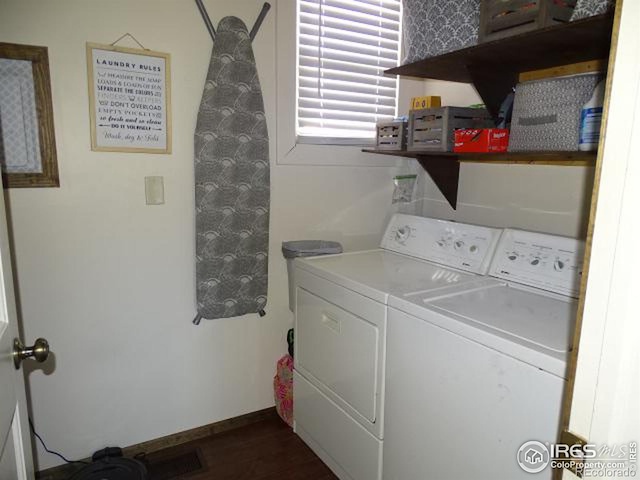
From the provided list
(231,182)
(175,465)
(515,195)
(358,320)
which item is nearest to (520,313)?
(358,320)

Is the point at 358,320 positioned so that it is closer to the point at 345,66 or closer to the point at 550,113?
the point at 550,113

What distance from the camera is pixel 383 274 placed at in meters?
1.83

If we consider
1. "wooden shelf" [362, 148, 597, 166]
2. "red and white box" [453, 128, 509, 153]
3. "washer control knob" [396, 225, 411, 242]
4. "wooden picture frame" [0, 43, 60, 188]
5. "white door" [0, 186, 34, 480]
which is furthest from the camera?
"washer control knob" [396, 225, 411, 242]

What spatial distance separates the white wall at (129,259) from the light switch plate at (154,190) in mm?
28

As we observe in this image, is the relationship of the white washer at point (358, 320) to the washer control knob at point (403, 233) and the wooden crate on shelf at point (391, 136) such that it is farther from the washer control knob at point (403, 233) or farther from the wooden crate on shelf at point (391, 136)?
the wooden crate on shelf at point (391, 136)

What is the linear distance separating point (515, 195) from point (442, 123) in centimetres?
49

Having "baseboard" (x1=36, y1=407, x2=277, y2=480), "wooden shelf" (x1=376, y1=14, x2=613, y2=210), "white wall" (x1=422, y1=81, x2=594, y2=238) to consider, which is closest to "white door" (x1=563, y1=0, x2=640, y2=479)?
"wooden shelf" (x1=376, y1=14, x2=613, y2=210)

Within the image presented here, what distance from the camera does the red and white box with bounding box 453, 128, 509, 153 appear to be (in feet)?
5.64

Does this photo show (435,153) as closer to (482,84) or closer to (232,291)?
(482,84)

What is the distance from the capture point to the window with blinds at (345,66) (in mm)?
2174

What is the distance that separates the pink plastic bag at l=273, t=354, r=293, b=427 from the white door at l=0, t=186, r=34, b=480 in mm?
1340

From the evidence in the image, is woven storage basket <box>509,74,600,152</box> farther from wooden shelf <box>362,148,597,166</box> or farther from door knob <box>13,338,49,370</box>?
door knob <box>13,338,49,370</box>

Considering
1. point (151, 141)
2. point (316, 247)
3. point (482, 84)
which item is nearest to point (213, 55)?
point (151, 141)

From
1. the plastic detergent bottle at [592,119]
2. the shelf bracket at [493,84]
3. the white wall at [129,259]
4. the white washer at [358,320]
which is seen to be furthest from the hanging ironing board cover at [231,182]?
the plastic detergent bottle at [592,119]
